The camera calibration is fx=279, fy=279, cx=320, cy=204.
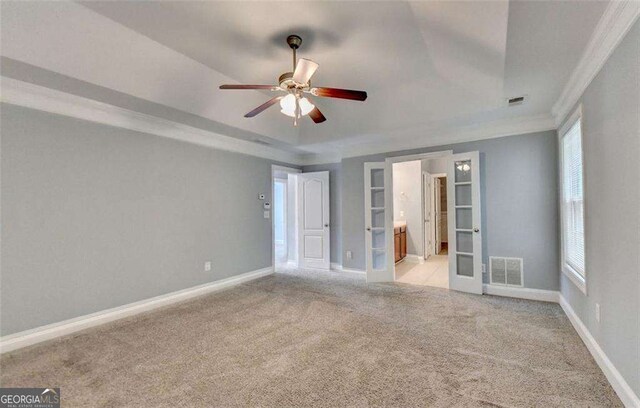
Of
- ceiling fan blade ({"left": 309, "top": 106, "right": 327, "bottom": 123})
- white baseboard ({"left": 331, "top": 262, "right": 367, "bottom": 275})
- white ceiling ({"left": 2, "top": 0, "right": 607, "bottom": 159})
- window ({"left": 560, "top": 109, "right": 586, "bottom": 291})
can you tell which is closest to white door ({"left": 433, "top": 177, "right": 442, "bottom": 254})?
white baseboard ({"left": 331, "top": 262, "right": 367, "bottom": 275})

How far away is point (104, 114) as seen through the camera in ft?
10.4

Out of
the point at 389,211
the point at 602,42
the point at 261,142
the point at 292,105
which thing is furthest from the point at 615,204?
the point at 261,142

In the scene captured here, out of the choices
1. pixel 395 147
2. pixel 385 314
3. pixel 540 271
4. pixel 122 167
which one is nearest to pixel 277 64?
pixel 122 167

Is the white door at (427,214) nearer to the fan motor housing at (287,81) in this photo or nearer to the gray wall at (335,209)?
the gray wall at (335,209)

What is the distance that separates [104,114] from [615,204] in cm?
473

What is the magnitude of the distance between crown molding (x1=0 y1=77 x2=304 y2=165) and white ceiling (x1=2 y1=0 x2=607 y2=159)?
0.21 meters

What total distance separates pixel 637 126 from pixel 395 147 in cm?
341

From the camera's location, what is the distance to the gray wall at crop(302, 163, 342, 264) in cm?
580

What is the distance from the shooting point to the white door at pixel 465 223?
4070mm

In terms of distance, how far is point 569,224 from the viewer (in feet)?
10.7

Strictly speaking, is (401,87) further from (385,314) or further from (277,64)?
(385,314)

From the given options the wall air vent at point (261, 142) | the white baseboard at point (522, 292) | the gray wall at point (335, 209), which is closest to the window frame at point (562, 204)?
the white baseboard at point (522, 292)

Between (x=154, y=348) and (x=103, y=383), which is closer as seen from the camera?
(x=103, y=383)

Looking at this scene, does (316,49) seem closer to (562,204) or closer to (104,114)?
(104,114)
